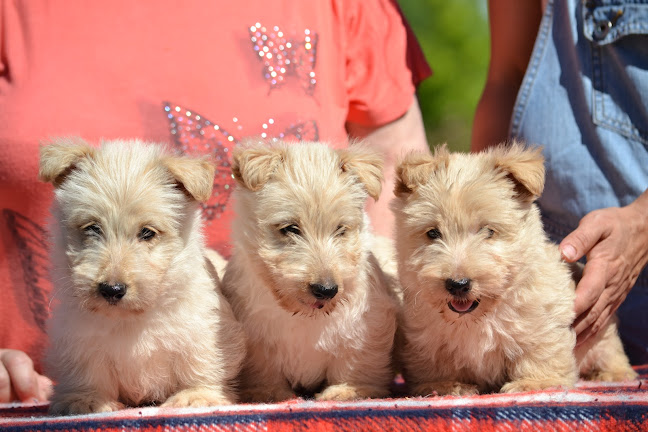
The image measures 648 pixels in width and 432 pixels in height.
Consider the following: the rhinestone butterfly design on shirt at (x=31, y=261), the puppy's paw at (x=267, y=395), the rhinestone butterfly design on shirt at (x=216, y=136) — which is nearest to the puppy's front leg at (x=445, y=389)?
the puppy's paw at (x=267, y=395)

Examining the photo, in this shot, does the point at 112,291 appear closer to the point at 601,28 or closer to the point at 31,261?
the point at 31,261

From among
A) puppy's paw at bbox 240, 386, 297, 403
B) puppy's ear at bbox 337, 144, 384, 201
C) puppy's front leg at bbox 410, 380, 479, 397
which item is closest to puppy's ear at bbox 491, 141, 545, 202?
puppy's ear at bbox 337, 144, 384, 201

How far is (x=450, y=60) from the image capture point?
42.1 ft

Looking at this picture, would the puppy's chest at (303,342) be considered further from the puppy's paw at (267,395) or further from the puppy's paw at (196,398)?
the puppy's paw at (196,398)

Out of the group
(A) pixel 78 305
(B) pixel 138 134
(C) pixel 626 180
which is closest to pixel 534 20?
(C) pixel 626 180

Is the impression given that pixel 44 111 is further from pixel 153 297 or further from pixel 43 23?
pixel 153 297

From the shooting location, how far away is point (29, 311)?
14.6ft

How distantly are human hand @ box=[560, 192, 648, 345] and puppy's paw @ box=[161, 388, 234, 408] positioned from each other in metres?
2.01

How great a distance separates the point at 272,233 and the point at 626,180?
2488mm

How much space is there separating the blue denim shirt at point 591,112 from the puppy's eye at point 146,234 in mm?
2798

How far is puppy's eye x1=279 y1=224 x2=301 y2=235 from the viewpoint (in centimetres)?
359

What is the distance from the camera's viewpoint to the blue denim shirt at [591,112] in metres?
4.49

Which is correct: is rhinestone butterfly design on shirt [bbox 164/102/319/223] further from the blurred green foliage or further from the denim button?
the blurred green foliage

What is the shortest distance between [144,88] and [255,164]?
123cm
